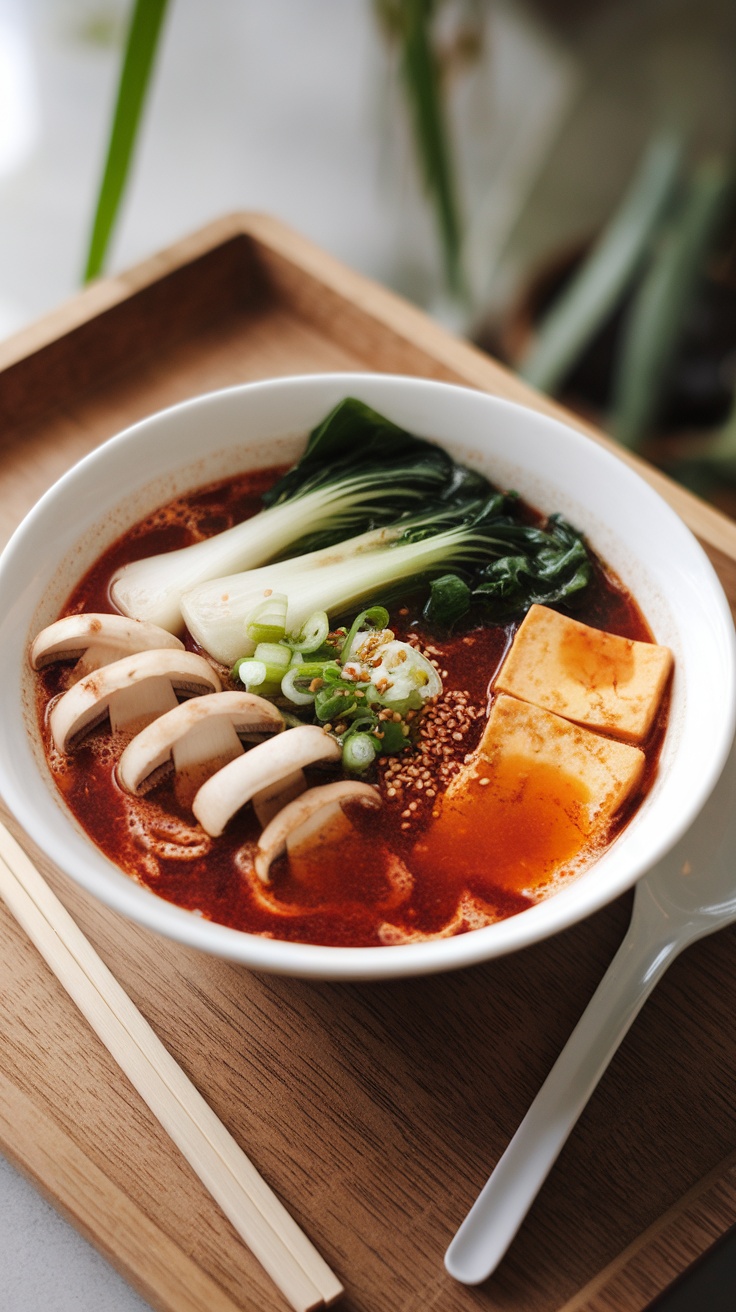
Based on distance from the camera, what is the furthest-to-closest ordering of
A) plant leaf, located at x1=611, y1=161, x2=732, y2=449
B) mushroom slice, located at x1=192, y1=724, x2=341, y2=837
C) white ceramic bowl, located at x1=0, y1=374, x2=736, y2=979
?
plant leaf, located at x1=611, y1=161, x2=732, y2=449 → mushroom slice, located at x1=192, y1=724, x2=341, y2=837 → white ceramic bowl, located at x1=0, y1=374, x2=736, y2=979

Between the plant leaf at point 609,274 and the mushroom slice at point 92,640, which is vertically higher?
the mushroom slice at point 92,640

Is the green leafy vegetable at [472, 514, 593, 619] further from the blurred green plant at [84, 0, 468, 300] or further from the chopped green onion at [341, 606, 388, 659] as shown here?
the blurred green plant at [84, 0, 468, 300]

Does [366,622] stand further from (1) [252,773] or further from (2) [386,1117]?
(2) [386,1117]

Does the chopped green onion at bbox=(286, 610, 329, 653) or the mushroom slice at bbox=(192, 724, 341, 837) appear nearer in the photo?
the mushroom slice at bbox=(192, 724, 341, 837)

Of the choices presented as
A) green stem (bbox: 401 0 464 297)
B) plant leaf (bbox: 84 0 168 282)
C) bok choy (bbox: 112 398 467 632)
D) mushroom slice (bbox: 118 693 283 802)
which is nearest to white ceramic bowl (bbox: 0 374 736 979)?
bok choy (bbox: 112 398 467 632)

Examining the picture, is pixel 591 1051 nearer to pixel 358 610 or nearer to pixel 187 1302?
pixel 187 1302

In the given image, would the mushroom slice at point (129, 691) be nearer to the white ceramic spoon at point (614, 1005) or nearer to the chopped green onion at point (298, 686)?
the chopped green onion at point (298, 686)

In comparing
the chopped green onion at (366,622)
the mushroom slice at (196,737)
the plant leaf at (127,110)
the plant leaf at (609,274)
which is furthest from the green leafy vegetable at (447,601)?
the plant leaf at (609,274)
